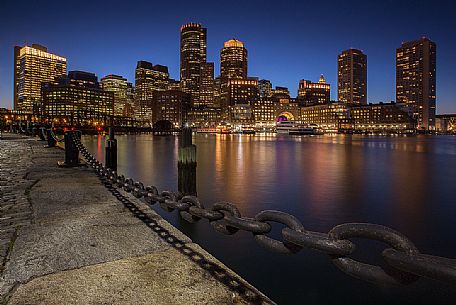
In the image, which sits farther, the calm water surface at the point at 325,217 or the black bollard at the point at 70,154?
Result: the black bollard at the point at 70,154

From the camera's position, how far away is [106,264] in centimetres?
334

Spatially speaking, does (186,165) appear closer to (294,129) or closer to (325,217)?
(325,217)

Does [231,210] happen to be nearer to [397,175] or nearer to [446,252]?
[446,252]

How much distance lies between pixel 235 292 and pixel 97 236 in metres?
2.25

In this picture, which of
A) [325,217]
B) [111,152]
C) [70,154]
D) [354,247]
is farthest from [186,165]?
[70,154]

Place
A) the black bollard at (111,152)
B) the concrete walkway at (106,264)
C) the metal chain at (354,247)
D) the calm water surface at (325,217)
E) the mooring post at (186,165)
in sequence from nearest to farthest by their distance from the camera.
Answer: the metal chain at (354,247), the concrete walkway at (106,264), the calm water surface at (325,217), the mooring post at (186,165), the black bollard at (111,152)

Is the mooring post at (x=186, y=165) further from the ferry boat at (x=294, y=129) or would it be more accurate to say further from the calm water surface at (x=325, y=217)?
the ferry boat at (x=294, y=129)

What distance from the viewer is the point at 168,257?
3.55 m

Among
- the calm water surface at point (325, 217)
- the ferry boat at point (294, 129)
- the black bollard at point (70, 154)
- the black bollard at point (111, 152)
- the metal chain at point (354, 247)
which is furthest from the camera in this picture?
the ferry boat at point (294, 129)

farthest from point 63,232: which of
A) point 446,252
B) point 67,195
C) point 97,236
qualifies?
point 446,252

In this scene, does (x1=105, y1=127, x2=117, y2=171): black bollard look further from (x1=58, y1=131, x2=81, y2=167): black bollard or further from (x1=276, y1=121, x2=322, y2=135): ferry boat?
(x1=276, y1=121, x2=322, y2=135): ferry boat

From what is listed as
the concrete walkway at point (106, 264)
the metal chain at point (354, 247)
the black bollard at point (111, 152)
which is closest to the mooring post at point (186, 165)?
the concrete walkway at point (106, 264)

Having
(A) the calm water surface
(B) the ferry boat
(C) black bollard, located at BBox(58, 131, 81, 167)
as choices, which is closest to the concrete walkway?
(A) the calm water surface

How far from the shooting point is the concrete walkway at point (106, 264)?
107 inches
